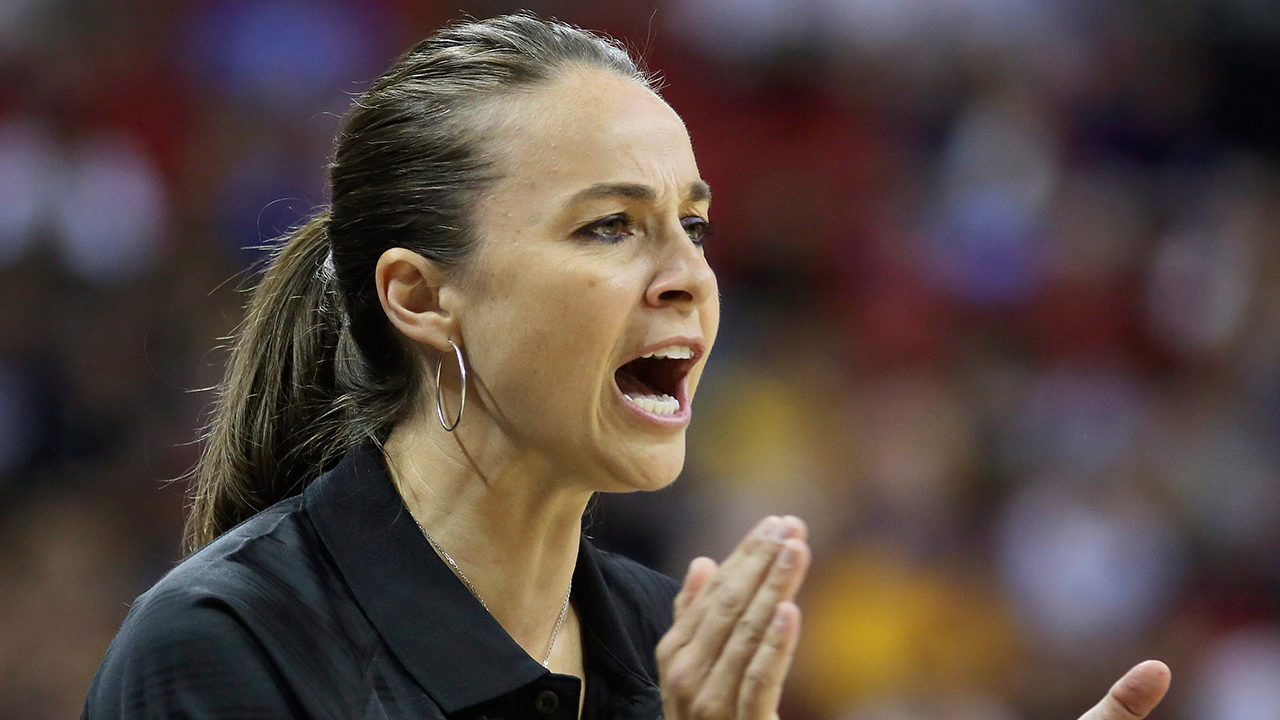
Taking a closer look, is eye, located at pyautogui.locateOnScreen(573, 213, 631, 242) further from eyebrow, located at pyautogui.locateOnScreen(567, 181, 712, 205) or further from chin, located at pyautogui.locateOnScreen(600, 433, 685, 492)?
chin, located at pyautogui.locateOnScreen(600, 433, 685, 492)

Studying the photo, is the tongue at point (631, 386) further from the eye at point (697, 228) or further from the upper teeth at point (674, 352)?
the eye at point (697, 228)

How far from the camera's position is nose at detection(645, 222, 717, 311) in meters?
1.88

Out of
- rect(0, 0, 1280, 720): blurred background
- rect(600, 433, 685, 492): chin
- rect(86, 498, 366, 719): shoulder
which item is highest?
rect(600, 433, 685, 492): chin

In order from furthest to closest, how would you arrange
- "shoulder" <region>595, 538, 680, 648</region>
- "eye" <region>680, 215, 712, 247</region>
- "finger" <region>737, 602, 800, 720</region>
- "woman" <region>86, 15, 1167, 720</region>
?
"shoulder" <region>595, 538, 680, 648</region> < "eye" <region>680, 215, 712, 247</region> < "woman" <region>86, 15, 1167, 720</region> < "finger" <region>737, 602, 800, 720</region>

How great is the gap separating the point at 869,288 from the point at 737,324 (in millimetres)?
566

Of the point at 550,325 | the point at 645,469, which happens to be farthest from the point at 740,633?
the point at 550,325

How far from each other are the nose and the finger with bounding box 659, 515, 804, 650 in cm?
43

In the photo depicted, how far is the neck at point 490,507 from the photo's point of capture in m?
1.93

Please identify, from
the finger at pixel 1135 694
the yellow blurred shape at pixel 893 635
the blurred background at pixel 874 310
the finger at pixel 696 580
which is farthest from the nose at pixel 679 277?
the yellow blurred shape at pixel 893 635

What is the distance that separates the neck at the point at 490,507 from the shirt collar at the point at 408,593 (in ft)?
0.13

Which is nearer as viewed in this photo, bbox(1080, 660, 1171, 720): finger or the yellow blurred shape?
bbox(1080, 660, 1171, 720): finger

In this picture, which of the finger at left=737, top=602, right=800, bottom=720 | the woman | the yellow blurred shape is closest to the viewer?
the finger at left=737, top=602, right=800, bottom=720

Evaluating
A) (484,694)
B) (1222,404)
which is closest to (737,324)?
(1222,404)

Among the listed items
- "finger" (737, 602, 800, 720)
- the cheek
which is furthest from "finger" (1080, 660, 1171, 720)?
the cheek
